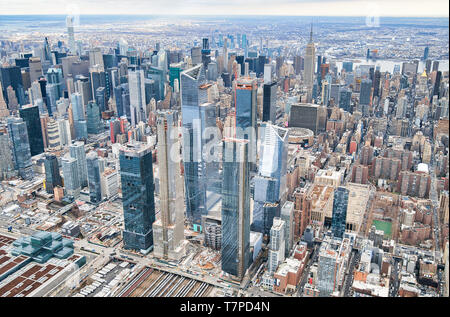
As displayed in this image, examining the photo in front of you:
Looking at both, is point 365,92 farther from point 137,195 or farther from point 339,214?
point 137,195

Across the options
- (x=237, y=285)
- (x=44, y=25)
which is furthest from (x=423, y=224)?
(x=44, y=25)

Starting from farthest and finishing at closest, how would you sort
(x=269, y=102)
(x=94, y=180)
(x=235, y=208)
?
(x=269, y=102), (x=94, y=180), (x=235, y=208)

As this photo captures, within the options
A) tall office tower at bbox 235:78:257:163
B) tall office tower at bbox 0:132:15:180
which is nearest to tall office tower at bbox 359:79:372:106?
tall office tower at bbox 235:78:257:163

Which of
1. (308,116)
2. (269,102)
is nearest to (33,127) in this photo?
(269,102)

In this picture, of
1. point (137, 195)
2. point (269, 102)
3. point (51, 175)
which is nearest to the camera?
point (137, 195)

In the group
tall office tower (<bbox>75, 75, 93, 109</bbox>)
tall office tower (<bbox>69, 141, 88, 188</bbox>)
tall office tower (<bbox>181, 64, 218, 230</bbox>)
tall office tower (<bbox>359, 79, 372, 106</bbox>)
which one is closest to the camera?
tall office tower (<bbox>181, 64, 218, 230</bbox>)

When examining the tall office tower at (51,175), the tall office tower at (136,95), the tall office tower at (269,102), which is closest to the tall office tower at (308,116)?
the tall office tower at (269,102)

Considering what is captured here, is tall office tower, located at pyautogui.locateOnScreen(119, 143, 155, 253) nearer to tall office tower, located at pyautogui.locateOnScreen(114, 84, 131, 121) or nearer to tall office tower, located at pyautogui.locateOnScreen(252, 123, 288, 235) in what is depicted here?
tall office tower, located at pyautogui.locateOnScreen(252, 123, 288, 235)
